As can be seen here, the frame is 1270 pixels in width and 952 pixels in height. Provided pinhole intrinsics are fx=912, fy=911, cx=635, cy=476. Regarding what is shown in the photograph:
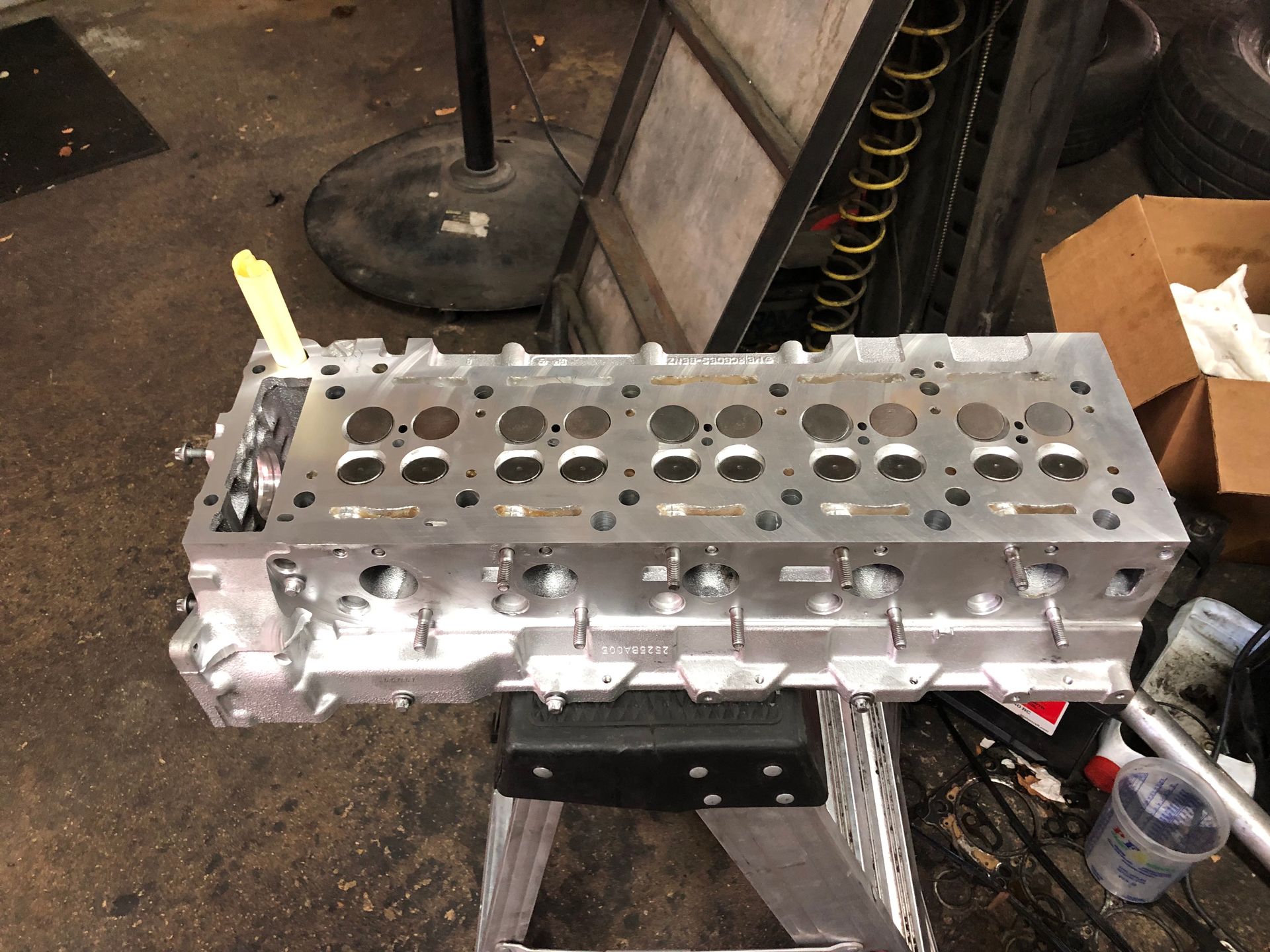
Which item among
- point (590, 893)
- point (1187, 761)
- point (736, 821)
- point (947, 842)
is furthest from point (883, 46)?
point (590, 893)

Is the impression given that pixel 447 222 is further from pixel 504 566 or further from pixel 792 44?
pixel 504 566

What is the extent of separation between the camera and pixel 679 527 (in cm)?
92

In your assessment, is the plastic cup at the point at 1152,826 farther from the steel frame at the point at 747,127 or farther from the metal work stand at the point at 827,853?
the steel frame at the point at 747,127

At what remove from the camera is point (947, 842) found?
5.65ft

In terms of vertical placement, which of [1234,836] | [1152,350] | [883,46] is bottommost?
[1234,836]

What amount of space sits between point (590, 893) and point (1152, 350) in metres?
1.49

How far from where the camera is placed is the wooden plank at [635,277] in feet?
6.59

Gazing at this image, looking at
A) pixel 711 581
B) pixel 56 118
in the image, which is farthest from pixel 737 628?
pixel 56 118

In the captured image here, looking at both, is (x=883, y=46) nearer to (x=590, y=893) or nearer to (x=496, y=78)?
(x=590, y=893)

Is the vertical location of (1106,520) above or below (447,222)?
above

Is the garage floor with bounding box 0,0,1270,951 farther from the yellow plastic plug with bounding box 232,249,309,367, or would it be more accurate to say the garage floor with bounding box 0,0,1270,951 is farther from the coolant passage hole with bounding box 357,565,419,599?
the yellow plastic plug with bounding box 232,249,309,367

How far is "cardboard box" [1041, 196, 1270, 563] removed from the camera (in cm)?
166

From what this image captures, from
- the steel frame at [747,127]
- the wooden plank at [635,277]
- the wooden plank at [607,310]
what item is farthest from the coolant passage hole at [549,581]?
the wooden plank at [607,310]

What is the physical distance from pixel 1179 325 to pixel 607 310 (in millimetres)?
1250
